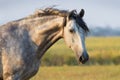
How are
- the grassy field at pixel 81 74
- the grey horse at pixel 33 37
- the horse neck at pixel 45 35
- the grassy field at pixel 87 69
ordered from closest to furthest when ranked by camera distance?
1. the grey horse at pixel 33 37
2. the horse neck at pixel 45 35
3. the grassy field at pixel 81 74
4. the grassy field at pixel 87 69

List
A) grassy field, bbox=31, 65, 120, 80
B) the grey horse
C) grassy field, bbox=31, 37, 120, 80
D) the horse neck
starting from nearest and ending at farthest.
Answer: the grey horse < the horse neck < grassy field, bbox=31, 65, 120, 80 < grassy field, bbox=31, 37, 120, 80

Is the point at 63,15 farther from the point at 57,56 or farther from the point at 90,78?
the point at 57,56

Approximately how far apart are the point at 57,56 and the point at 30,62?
65.1 feet

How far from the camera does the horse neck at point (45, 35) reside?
9.79m

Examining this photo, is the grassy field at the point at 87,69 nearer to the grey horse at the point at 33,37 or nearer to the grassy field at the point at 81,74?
the grassy field at the point at 81,74

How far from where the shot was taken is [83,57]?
30.1 ft

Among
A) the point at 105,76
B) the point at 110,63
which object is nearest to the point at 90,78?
the point at 105,76

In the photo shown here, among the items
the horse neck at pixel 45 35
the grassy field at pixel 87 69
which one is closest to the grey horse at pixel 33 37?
the horse neck at pixel 45 35

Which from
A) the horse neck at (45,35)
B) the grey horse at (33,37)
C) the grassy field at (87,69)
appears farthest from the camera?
the grassy field at (87,69)

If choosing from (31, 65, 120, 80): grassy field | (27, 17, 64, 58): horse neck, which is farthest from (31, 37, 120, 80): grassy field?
(27, 17, 64, 58): horse neck

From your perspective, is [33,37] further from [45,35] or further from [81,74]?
[81,74]

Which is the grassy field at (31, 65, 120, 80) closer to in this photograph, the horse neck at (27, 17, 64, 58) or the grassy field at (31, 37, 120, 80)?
the grassy field at (31, 37, 120, 80)

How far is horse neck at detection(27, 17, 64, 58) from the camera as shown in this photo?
9.79 meters

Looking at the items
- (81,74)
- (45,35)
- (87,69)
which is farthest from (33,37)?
(87,69)
